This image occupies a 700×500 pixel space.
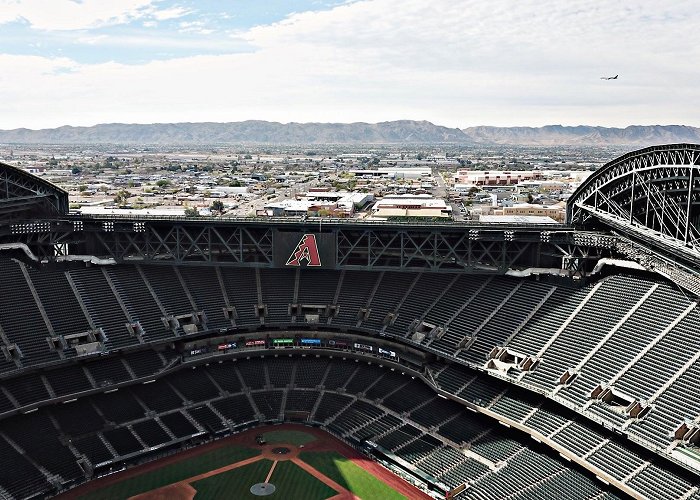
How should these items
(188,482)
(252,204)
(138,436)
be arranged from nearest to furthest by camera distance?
(188,482), (138,436), (252,204)

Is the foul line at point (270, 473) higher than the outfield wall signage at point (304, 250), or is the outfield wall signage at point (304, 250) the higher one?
the outfield wall signage at point (304, 250)

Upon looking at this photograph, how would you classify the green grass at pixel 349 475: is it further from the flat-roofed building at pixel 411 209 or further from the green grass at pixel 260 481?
the flat-roofed building at pixel 411 209

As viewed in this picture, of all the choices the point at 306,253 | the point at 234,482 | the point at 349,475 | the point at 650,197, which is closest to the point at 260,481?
the point at 234,482

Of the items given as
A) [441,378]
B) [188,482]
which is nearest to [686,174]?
[441,378]

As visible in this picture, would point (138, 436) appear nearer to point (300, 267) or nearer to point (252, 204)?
point (300, 267)

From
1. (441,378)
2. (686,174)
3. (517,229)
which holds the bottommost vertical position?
(441,378)

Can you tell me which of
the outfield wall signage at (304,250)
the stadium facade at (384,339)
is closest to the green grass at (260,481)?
the stadium facade at (384,339)

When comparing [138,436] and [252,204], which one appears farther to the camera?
[252,204]
